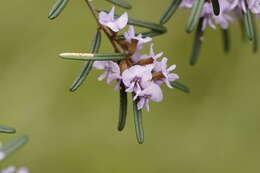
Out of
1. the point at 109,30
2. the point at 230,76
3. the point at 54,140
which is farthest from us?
the point at 230,76

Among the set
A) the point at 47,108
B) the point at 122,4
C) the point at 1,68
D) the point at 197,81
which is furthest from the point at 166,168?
the point at 122,4

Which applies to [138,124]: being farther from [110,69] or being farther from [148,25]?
[148,25]

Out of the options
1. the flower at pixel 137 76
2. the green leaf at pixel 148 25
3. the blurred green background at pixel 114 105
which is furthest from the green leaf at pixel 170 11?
the blurred green background at pixel 114 105

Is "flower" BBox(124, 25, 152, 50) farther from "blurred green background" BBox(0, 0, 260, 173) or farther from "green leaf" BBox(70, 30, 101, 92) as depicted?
"blurred green background" BBox(0, 0, 260, 173)

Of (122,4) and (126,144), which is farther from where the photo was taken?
(126,144)

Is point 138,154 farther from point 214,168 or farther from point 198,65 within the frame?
point 198,65

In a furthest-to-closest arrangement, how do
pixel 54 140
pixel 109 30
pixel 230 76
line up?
pixel 230 76 < pixel 54 140 < pixel 109 30

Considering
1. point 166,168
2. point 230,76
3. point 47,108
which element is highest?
point 230,76

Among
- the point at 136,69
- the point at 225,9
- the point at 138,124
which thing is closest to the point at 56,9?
the point at 136,69
